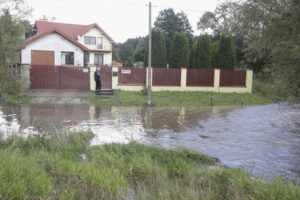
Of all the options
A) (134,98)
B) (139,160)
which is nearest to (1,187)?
(139,160)

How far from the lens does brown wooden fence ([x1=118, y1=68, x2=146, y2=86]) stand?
31.2 meters

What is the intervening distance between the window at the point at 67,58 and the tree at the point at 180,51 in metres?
13.2

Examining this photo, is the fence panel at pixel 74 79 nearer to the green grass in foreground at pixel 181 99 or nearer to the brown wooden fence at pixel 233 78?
the green grass in foreground at pixel 181 99

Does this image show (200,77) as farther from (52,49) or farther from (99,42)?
(99,42)

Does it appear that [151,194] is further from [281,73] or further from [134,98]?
[134,98]

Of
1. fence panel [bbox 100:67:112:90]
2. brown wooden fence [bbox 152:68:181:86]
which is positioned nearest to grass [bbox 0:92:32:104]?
fence panel [bbox 100:67:112:90]

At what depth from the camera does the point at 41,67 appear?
30.9 meters

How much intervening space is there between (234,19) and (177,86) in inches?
805

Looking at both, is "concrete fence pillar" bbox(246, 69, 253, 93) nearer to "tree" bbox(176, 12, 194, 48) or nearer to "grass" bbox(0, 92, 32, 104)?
"grass" bbox(0, 92, 32, 104)

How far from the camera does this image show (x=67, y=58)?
48.3 meters

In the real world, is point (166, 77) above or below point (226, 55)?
below

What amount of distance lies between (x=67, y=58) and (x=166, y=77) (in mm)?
19320

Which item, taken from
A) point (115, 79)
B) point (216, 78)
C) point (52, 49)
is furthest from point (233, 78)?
point (52, 49)

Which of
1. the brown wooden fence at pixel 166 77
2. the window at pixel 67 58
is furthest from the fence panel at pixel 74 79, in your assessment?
the window at pixel 67 58
